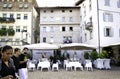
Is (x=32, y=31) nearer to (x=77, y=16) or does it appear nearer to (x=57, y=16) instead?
(x=57, y=16)

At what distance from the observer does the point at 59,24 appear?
46.8m

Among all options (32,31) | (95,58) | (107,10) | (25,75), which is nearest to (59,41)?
(32,31)

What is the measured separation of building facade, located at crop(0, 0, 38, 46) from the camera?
46031 mm

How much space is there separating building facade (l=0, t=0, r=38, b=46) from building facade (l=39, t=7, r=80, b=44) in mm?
2197

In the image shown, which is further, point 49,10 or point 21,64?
point 49,10

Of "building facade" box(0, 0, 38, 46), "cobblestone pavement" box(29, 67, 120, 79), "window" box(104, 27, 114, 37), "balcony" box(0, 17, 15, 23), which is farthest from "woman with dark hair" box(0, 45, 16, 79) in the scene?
"balcony" box(0, 17, 15, 23)

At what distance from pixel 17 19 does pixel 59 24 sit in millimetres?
7729

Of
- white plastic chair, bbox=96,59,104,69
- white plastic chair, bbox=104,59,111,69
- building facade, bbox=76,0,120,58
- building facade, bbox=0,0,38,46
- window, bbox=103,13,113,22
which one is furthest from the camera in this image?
building facade, bbox=0,0,38,46

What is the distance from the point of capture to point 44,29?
4694 centimetres

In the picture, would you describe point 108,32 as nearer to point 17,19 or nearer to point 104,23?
point 104,23

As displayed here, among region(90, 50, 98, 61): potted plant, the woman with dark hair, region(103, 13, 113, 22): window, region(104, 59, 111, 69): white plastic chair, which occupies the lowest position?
region(104, 59, 111, 69): white plastic chair

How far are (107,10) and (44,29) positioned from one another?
15.1 metres

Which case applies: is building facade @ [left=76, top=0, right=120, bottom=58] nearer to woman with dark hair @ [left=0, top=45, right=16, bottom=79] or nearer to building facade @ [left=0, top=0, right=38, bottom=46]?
building facade @ [left=0, top=0, right=38, bottom=46]

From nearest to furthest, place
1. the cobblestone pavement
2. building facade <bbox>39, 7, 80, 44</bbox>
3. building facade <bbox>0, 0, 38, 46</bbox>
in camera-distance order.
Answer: the cobblestone pavement < building facade <bbox>0, 0, 38, 46</bbox> < building facade <bbox>39, 7, 80, 44</bbox>
